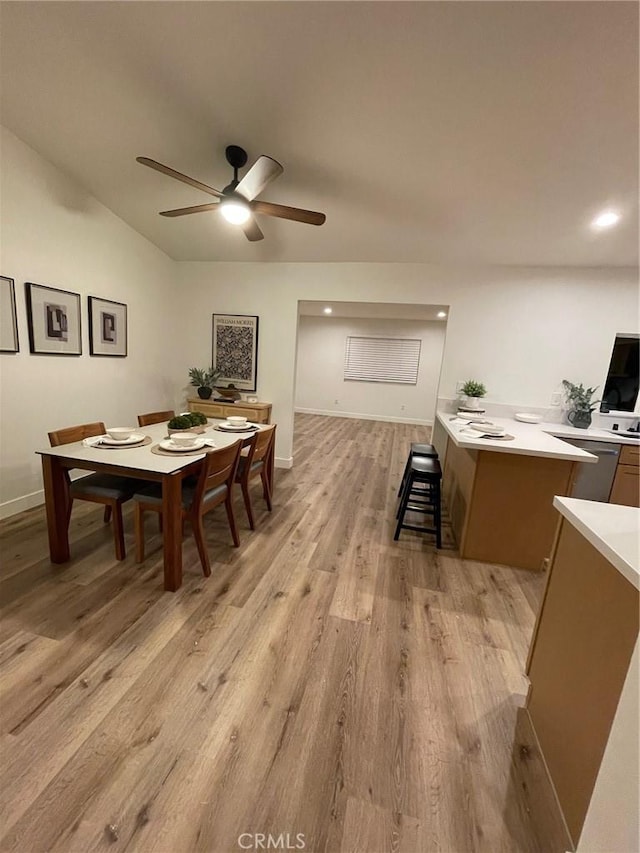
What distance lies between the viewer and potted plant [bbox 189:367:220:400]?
4.27 m

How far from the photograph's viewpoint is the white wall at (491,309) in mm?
3469

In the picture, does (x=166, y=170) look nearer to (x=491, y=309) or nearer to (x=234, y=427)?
(x=234, y=427)

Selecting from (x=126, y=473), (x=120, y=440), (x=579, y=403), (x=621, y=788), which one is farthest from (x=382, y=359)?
(x=621, y=788)

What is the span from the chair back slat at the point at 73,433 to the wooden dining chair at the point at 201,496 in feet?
2.14

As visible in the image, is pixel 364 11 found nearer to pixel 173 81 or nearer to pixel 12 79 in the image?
pixel 173 81

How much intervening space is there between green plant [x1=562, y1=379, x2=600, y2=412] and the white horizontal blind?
4.26 meters

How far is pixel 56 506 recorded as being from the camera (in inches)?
Answer: 81.1

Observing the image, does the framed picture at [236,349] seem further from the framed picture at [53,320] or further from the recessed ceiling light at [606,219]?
the recessed ceiling light at [606,219]

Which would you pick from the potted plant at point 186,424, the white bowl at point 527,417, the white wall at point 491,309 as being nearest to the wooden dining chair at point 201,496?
the potted plant at point 186,424

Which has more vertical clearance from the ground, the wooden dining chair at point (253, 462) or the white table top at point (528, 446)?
the white table top at point (528, 446)

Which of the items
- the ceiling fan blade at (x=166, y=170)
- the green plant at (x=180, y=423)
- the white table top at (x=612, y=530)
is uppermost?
the ceiling fan blade at (x=166, y=170)

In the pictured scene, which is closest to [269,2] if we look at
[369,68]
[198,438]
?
[369,68]

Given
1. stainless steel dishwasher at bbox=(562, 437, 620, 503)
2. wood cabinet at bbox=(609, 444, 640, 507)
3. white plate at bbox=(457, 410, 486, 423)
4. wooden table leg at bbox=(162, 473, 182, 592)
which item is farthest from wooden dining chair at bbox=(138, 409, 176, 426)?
wood cabinet at bbox=(609, 444, 640, 507)

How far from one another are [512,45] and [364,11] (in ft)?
2.24
